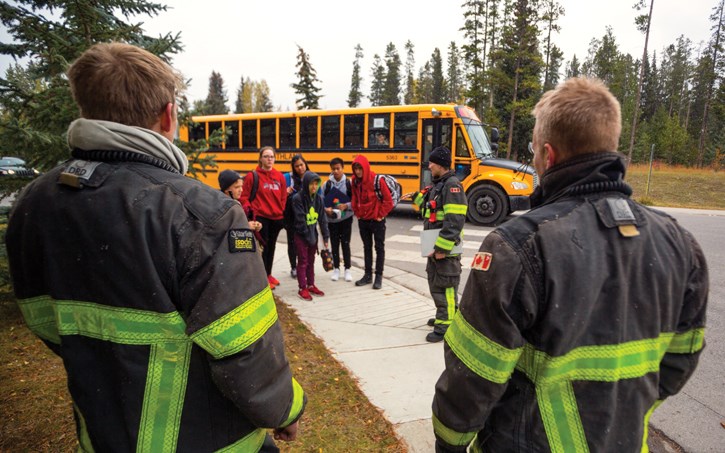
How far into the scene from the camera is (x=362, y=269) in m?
7.34

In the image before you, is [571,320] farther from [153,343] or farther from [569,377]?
[153,343]

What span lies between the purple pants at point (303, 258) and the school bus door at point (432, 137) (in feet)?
22.0

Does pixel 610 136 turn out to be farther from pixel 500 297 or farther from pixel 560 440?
pixel 560 440

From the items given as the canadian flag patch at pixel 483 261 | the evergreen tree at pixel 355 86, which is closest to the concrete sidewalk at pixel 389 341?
the canadian flag patch at pixel 483 261

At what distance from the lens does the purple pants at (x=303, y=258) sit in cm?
576

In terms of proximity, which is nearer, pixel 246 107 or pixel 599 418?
pixel 599 418

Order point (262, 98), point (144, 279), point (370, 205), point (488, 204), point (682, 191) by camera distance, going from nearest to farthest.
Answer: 1. point (144, 279)
2. point (370, 205)
3. point (488, 204)
4. point (682, 191)
5. point (262, 98)

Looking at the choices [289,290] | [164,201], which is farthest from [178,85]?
[289,290]

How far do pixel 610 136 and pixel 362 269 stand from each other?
6073 millimetres

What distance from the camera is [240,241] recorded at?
1257 millimetres

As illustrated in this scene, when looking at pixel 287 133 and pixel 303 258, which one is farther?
pixel 287 133

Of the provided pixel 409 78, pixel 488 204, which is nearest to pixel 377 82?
pixel 409 78

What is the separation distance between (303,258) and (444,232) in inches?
88.3

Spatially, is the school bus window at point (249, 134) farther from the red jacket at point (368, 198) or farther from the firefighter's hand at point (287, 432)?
the firefighter's hand at point (287, 432)
